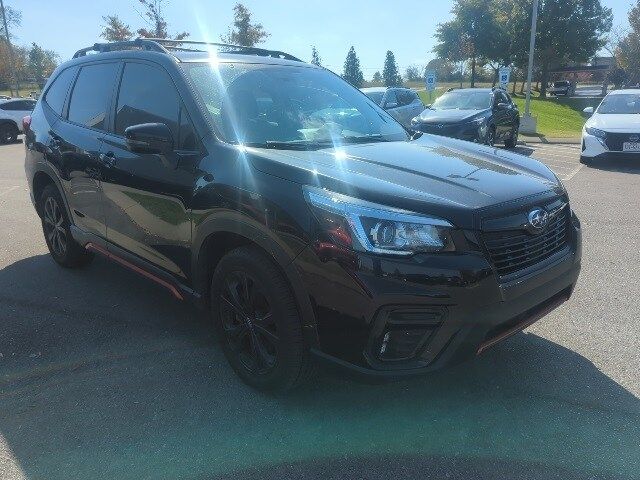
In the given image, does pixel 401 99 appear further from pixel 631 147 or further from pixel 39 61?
pixel 39 61

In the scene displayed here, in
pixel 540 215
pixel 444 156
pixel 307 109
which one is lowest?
pixel 540 215

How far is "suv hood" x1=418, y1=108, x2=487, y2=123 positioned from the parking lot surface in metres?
8.27

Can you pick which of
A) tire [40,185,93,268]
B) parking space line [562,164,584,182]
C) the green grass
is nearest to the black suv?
tire [40,185,93,268]

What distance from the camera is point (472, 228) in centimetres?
236

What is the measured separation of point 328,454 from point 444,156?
181 cm

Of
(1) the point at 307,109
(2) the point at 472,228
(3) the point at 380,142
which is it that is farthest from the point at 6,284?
(2) the point at 472,228

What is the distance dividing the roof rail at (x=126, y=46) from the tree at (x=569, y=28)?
4397 centimetres

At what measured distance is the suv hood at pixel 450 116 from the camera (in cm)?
1189

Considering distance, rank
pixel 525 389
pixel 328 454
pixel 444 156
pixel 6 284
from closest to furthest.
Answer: pixel 328 454 → pixel 525 389 → pixel 444 156 → pixel 6 284

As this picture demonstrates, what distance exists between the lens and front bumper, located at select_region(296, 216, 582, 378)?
7.41 ft

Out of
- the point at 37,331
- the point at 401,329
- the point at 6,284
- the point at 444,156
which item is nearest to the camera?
the point at 401,329

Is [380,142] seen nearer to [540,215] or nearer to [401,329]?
[540,215]

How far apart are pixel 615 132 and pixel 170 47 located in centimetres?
984

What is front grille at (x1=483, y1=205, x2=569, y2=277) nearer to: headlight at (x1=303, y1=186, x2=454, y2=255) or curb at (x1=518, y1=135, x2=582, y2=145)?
headlight at (x1=303, y1=186, x2=454, y2=255)
